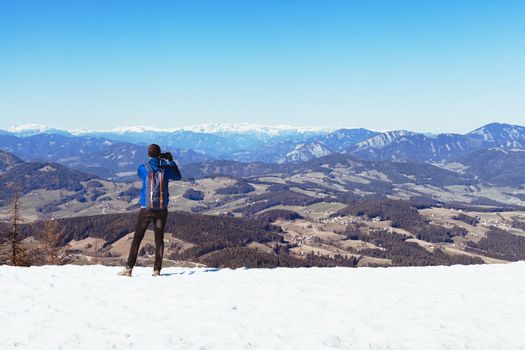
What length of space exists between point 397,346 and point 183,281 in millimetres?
9416

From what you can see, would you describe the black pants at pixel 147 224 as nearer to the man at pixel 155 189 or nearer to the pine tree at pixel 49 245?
the man at pixel 155 189

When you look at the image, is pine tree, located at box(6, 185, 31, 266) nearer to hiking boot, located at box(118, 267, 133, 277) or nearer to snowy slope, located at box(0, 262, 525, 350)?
snowy slope, located at box(0, 262, 525, 350)

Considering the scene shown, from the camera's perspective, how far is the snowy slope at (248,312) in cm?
1227

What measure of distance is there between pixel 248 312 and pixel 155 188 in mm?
7004

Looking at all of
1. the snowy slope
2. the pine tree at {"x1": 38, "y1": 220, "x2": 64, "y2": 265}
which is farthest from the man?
the pine tree at {"x1": 38, "y1": 220, "x2": 64, "y2": 265}

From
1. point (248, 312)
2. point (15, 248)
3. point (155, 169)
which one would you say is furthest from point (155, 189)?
point (15, 248)

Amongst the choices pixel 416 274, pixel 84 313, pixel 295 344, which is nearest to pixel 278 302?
pixel 295 344

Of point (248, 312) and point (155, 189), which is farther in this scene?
point (155, 189)

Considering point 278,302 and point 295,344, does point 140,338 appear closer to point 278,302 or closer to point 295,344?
point 295,344

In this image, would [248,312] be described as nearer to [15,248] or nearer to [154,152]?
[154,152]

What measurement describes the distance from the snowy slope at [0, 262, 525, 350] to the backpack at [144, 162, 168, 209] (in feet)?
10.6

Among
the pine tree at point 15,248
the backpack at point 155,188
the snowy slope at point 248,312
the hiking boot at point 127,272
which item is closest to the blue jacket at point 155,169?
the backpack at point 155,188

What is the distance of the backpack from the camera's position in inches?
742

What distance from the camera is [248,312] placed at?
1490 cm
